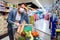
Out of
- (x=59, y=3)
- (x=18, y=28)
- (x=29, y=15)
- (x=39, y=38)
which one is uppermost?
(x=59, y=3)

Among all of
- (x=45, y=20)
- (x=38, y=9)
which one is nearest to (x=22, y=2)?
(x=38, y=9)

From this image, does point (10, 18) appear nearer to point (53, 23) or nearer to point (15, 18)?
point (15, 18)

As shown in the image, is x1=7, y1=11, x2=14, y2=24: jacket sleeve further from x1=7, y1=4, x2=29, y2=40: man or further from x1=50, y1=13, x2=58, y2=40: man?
x1=50, y1=13, x2=58, y2=40: man

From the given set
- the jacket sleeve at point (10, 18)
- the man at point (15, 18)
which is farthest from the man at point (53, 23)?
the jacket sleeve at point (10, 18)

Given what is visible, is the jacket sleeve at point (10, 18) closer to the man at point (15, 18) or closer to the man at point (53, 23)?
the man at point (15, 18)

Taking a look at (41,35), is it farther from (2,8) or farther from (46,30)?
(2,8)

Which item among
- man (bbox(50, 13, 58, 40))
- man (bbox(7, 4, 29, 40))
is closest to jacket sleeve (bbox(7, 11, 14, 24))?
man (bbox(7, 4, 29, 40))

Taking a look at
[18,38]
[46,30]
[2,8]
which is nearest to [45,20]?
[46,30]

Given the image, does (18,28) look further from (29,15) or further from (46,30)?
(46,30)

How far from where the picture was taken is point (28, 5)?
4.50 ft

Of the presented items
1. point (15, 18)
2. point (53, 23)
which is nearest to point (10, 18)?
point (15, 18)

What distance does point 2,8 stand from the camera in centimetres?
134

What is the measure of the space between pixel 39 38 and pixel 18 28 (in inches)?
9.0

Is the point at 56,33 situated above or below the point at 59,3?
below
